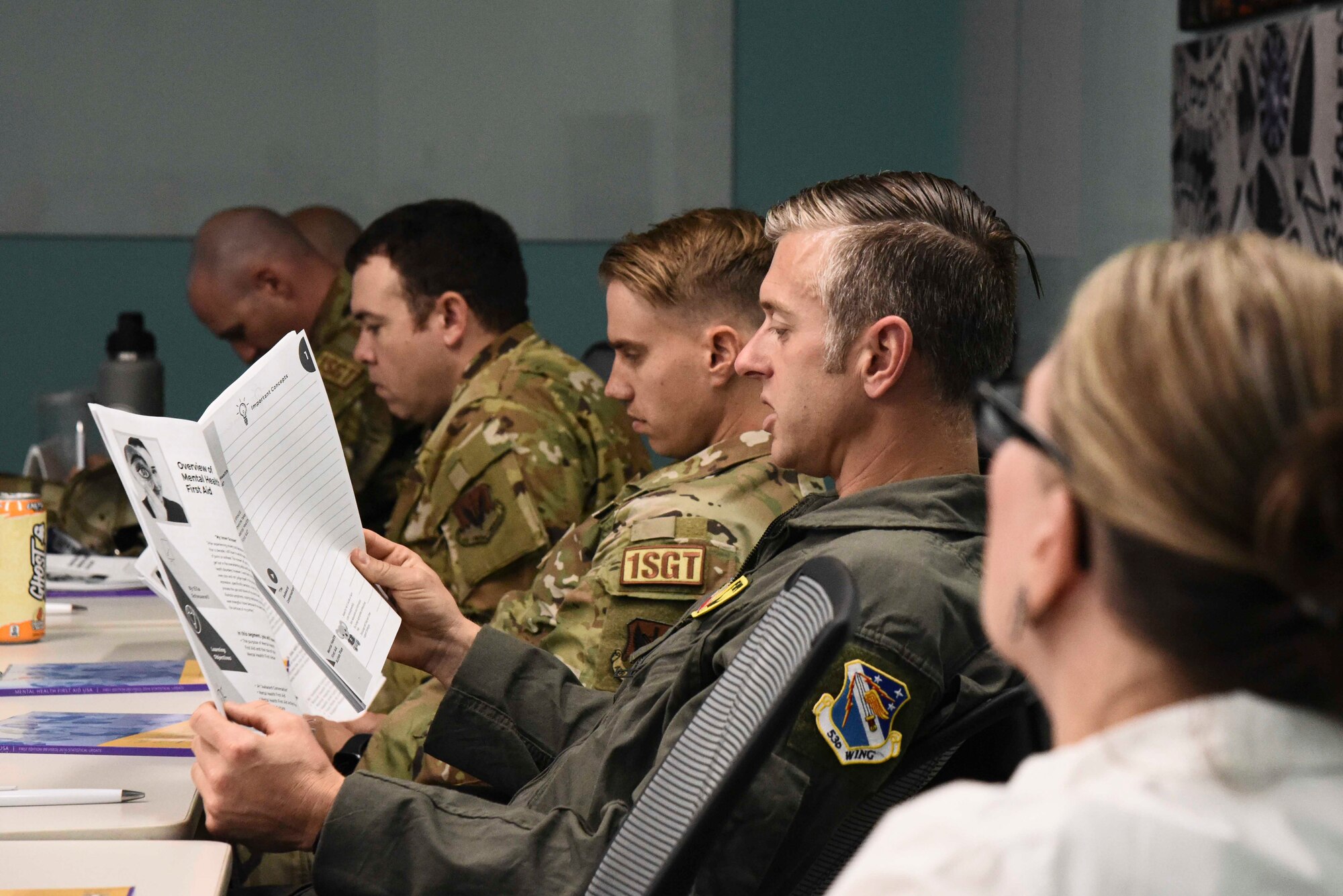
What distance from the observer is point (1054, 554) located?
569 mm

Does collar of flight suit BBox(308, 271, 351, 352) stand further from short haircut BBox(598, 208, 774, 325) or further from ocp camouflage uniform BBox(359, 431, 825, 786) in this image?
ocp camouflage uniform BBox(359, 431, 825, 786)

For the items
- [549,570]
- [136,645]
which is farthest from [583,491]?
[136,645]

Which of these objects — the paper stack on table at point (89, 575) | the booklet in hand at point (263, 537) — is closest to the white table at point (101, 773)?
the booklet in hand at point (263, 537)

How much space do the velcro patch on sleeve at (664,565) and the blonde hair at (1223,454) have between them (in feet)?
3.51

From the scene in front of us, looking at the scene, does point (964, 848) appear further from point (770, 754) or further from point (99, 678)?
point (99, 678)

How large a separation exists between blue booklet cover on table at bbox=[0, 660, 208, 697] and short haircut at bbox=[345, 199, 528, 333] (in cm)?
111

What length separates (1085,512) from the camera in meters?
0.56

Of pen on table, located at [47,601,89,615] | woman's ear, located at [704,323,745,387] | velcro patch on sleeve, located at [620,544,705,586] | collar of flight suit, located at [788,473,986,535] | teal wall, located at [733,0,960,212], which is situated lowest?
pen on table, located at [47,601,89,615]

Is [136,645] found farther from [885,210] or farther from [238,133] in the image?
[238,133]

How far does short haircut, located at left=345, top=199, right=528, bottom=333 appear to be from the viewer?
2.67 meters

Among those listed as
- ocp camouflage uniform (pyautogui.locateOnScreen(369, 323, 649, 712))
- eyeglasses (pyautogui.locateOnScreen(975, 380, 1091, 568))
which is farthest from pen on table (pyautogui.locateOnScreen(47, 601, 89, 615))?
eyeglasses (pyautogui.locateOnScreen(975, 380, 1091, 568))

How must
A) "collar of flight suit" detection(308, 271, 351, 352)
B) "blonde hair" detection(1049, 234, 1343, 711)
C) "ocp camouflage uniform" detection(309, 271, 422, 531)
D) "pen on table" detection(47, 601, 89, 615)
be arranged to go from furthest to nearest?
"collar of flight suit" detection(308, 271, 351, 352) < "ocp camouflage uniform" detection(309, 271, 422, 531) < "pen on table" detection(47, 601, 89, 615) < "blonde hair" detection(1049, 234, 1343, 711)

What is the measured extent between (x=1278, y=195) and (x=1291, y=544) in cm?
213

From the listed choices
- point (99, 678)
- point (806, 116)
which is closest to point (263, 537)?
point (99, 678)
